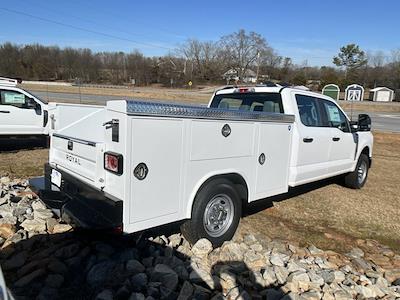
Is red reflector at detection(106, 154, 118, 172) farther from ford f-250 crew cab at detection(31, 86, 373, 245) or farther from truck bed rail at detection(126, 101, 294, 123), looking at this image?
truck bed rail at detection(126, 101, 294, 123)

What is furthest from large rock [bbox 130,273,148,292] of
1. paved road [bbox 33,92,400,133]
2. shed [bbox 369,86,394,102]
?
shed [bbox 369,86,394,102]

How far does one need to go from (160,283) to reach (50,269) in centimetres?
113

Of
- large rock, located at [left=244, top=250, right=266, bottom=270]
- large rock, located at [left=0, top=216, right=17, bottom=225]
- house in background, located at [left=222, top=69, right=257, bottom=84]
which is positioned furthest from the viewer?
house in background, located at [left=222, top=69, right=257, bottom=84]

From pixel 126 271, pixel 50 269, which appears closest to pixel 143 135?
pixel 126 271

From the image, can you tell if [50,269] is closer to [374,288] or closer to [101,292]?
[101,292]

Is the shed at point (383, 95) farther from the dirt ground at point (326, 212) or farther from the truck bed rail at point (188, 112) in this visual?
the truck bed rail at point (188, 112)

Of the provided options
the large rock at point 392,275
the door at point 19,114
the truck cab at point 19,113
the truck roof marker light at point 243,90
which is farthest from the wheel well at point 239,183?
the door at point 19,114

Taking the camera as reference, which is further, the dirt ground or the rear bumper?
the dirt ground

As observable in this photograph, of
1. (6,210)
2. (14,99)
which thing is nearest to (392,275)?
(6,210)

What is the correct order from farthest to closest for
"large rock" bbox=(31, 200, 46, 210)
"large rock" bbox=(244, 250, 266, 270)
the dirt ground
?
the dirt ground
"large rock" bbox=(31, 200, 46, 210)
"large rock" bbox=(244, 250, 266, 270)

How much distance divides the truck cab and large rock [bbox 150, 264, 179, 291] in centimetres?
769

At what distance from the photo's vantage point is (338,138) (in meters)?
6.47

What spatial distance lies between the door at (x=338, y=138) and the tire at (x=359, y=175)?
18.7 inches

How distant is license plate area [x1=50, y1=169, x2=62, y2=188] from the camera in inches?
164
